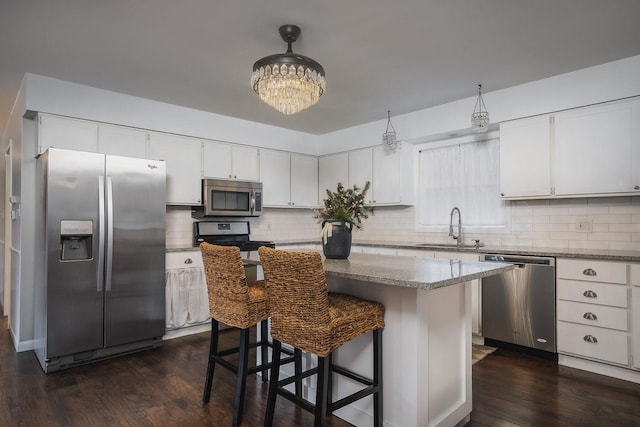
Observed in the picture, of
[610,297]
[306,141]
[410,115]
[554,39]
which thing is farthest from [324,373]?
[306,141]

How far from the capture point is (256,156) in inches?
189

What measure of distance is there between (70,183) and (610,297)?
428 cm

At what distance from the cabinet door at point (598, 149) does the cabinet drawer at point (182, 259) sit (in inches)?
138

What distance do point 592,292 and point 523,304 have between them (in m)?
0.51

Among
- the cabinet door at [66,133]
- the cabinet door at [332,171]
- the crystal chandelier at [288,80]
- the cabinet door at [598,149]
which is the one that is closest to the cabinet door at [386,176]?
the cabinet door at [332,171]

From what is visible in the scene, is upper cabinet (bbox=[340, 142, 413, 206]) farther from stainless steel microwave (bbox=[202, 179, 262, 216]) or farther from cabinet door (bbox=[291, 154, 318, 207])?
stainless steel microwave (bbox=[202, 179, 262, 216])

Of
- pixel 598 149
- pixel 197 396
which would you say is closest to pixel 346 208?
pixel 197 396

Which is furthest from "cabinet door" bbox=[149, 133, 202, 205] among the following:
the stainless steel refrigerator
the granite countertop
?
the granite countertop

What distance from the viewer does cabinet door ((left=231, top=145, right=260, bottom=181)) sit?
15.0ft

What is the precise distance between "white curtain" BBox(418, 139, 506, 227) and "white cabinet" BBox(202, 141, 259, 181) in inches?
83.8

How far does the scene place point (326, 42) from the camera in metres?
2.68

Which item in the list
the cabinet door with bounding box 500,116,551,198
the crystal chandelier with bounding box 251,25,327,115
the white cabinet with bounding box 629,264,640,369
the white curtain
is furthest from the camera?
the white curtain

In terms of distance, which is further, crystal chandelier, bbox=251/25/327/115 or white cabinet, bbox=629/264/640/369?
white cabinet, bbox=629/264/640/369

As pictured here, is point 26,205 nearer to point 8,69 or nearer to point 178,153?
point 8,69
